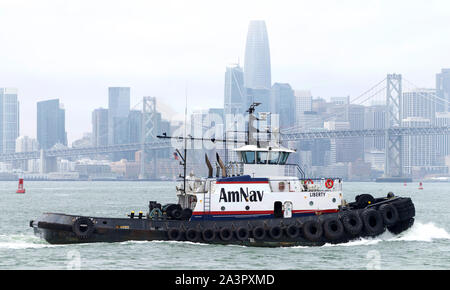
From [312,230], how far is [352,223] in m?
1.54

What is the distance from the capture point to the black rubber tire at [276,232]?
24.8m

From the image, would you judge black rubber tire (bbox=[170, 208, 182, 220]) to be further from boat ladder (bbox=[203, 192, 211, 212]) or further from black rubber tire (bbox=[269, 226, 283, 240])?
black rubber tire (bbox=[269, 226, 283, 240])

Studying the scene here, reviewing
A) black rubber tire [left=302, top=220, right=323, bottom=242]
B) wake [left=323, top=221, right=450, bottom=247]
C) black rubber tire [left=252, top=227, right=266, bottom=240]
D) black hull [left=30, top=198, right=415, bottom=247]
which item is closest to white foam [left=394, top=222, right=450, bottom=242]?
wake [left=323, top=221, right=450, bottom=247]

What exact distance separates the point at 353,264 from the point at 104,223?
9.08 meters

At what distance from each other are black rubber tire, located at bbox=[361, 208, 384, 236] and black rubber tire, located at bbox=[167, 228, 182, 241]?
6769 millimetres

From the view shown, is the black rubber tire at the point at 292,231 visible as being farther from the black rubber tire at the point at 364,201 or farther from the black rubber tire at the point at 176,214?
the black rubber tire at the point at 176,214

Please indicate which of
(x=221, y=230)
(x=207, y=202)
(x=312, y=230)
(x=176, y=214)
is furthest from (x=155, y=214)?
(x=312, y=230)

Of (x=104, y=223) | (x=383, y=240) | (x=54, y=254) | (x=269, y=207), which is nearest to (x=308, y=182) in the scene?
(x=269, y=207)

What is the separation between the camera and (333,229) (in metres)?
25.2

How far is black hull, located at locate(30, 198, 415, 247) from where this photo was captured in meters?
24.9

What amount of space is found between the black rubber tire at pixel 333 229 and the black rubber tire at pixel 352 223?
193mm
